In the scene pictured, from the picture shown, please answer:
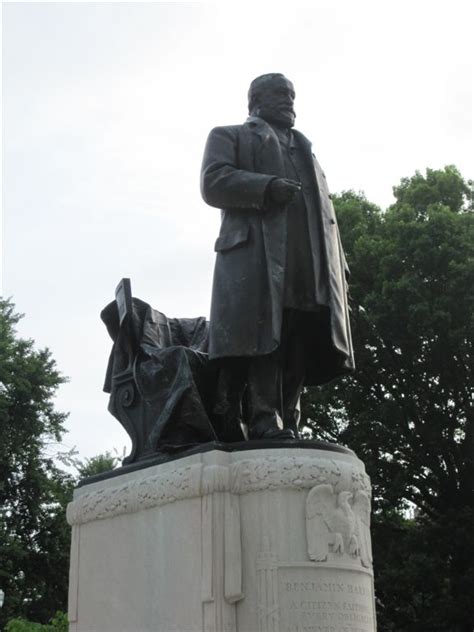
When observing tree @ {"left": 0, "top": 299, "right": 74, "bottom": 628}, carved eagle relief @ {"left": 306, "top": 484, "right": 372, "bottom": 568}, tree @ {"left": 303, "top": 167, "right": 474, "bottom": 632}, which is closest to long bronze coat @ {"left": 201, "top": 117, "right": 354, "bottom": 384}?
carved eagle relief @ {"left": 306, "top": 484, "right": 372, "bottom": 568}

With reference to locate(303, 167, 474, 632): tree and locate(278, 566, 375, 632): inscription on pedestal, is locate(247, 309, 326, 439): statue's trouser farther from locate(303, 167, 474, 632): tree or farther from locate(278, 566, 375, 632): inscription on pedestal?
locate(303, 167, 474, 632): tree

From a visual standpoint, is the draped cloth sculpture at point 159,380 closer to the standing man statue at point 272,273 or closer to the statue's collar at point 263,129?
the standing man statue at point 272,273

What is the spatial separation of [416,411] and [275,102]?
612 inches

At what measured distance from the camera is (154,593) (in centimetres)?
640

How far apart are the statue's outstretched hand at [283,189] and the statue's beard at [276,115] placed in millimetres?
875

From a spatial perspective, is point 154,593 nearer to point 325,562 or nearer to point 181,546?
point 181,546

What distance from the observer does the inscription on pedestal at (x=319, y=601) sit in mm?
5922

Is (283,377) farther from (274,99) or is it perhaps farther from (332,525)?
(274,99)

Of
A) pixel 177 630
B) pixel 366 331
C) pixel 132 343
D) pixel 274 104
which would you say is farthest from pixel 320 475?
pixel 366 331

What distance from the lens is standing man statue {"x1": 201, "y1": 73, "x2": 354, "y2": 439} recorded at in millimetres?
6906

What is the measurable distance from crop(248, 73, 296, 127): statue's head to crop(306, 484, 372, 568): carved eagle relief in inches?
119

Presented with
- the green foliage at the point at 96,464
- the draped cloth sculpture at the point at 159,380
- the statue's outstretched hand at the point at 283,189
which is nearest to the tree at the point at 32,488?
the green foliage at the point at 96,464

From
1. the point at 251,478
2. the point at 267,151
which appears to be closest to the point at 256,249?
the point at 267,151

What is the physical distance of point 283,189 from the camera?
695cm
